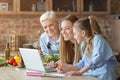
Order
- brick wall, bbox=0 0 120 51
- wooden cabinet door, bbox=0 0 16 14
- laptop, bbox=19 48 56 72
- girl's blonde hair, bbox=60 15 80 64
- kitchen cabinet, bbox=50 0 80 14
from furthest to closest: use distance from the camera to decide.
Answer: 1. brick wall, bbox=0 0 120 51
2. kitchen cabinet, bbox=50 0 80 14
3. wooden cabinet door, bbox=0 0 16 14
4. girl's blonde hair, bbox=60 15 80 64
5. laptop, bbox=19 48 56 72

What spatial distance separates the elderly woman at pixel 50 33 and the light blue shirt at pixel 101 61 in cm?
97

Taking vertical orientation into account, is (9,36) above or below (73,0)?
below

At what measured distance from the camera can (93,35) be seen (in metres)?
2.33

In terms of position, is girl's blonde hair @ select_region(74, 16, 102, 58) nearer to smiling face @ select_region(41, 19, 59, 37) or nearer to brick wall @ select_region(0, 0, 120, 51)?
smiling face @ select_region(41, 19, 59, 37)

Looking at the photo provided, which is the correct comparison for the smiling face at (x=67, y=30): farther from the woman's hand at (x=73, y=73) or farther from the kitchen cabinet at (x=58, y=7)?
the kitchen cabinet at (x=58, y=7)

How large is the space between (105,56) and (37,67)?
575 mm

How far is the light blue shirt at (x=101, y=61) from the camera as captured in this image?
2.20 meters

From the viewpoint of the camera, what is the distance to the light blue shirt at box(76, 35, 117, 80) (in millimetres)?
2195


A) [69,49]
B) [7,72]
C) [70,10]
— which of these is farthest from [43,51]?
[70,10]

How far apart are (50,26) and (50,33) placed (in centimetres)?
11

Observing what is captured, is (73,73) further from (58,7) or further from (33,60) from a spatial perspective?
(58,7)

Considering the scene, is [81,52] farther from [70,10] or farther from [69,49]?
[70,10]

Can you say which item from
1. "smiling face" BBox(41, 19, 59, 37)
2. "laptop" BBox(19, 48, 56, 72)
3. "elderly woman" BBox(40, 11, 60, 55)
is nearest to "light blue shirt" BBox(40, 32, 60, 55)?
"elderly woman" BBox(40, 11, 60, 55)

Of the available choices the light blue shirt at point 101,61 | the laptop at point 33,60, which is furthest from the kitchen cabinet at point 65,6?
the light blue shirt at point 101,61
